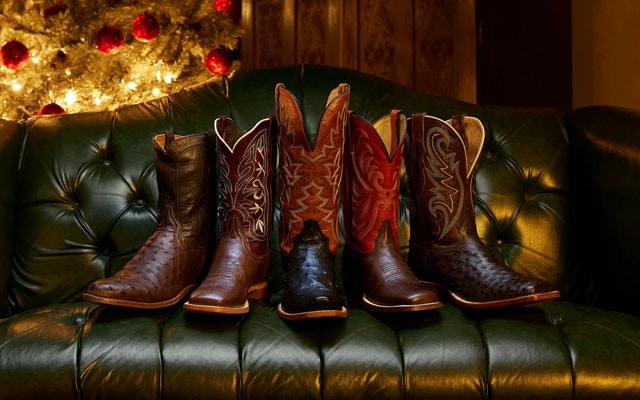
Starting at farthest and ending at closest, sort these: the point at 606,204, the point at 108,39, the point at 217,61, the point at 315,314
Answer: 1. the point at 217,61
2. the point at 108,39
3. the point at 606,204
4. the point at 315,314

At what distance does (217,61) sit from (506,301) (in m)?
2.11

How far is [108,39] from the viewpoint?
2.81 metres

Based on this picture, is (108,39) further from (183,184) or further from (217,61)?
(183,184)

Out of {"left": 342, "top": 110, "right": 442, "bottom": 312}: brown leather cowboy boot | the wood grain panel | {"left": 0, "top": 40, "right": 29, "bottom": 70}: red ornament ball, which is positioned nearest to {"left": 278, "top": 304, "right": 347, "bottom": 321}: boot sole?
{"left": 342, "top": 110, "right": 442, "bottom": 312}: brown leather cowboy boot

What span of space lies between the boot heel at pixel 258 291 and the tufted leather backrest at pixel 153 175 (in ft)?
0.48

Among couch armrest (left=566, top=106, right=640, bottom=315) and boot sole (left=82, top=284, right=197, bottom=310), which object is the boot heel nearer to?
boot sole (left=82, top=284, right=197, bottom=310)

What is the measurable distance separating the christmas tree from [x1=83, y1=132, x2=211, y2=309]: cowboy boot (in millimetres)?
1594

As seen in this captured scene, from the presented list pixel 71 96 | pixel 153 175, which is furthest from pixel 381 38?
pixel 153 175

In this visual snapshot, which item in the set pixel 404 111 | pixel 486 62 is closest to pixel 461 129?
pixel 404 111

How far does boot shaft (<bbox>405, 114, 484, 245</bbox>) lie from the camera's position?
4.79 ft

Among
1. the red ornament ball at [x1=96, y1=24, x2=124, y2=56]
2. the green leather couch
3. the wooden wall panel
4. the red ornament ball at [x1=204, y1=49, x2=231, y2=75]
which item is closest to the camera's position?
the green leather couch

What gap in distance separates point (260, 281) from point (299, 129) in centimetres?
36

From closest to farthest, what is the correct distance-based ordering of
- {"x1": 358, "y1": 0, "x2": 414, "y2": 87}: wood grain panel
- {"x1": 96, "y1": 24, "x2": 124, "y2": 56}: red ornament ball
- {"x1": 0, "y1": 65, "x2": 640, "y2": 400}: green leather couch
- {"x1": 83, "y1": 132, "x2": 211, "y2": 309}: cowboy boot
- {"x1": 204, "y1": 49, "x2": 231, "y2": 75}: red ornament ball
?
{"x1": 0, "y1": 65, "x2": 640, "y2": 400}: green leather couch, {"x1": 83, "y1": 132, "x2": 211, "y2": 309}: cowboy boot, {"x1": 96, "y1": 24, "x2": 124, "y2": 56}: red ornament ball, {"x1": 204, "y1": 49, "x2": 231, "y2": 75}: red ornament ball, {"x1": 358, "y1": 0, "x2": 414, "y2": 87}: wood grain panel

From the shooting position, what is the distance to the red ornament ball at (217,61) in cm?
297
